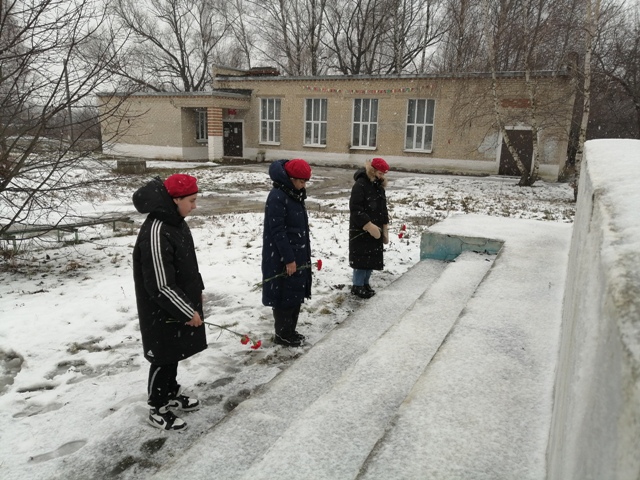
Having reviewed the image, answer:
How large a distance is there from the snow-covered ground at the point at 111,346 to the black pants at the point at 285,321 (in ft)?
0.48

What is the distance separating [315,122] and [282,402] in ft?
77.2

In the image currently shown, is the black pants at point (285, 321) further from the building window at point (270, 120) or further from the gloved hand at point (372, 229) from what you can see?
the building window at point (270, 120)

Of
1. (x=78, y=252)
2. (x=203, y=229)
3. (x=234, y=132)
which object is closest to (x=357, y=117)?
(x=234, y=132)

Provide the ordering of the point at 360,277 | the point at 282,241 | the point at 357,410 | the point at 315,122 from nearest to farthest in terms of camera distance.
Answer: the point at 357,410, the point at 282,241, the point at 360,277, the point at 315,122

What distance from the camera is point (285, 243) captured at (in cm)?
407

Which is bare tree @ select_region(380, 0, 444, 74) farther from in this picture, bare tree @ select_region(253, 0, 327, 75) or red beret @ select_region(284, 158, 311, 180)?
red beret @ select_region(284, 158, 311, 180)

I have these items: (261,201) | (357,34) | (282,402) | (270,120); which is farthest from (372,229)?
(357,34)

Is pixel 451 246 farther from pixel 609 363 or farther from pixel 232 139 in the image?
pixel 232 139

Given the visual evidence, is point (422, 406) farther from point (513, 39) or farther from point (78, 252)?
point (513, 39)

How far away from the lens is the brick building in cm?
1942

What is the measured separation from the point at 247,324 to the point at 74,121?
3.49 metres

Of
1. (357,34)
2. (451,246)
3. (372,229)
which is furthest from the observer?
(357,34)

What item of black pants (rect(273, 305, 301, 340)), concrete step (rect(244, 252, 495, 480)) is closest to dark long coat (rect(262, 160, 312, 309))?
black pants (rect(273, 305, 301, 340))

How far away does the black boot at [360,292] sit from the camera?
5.64m
